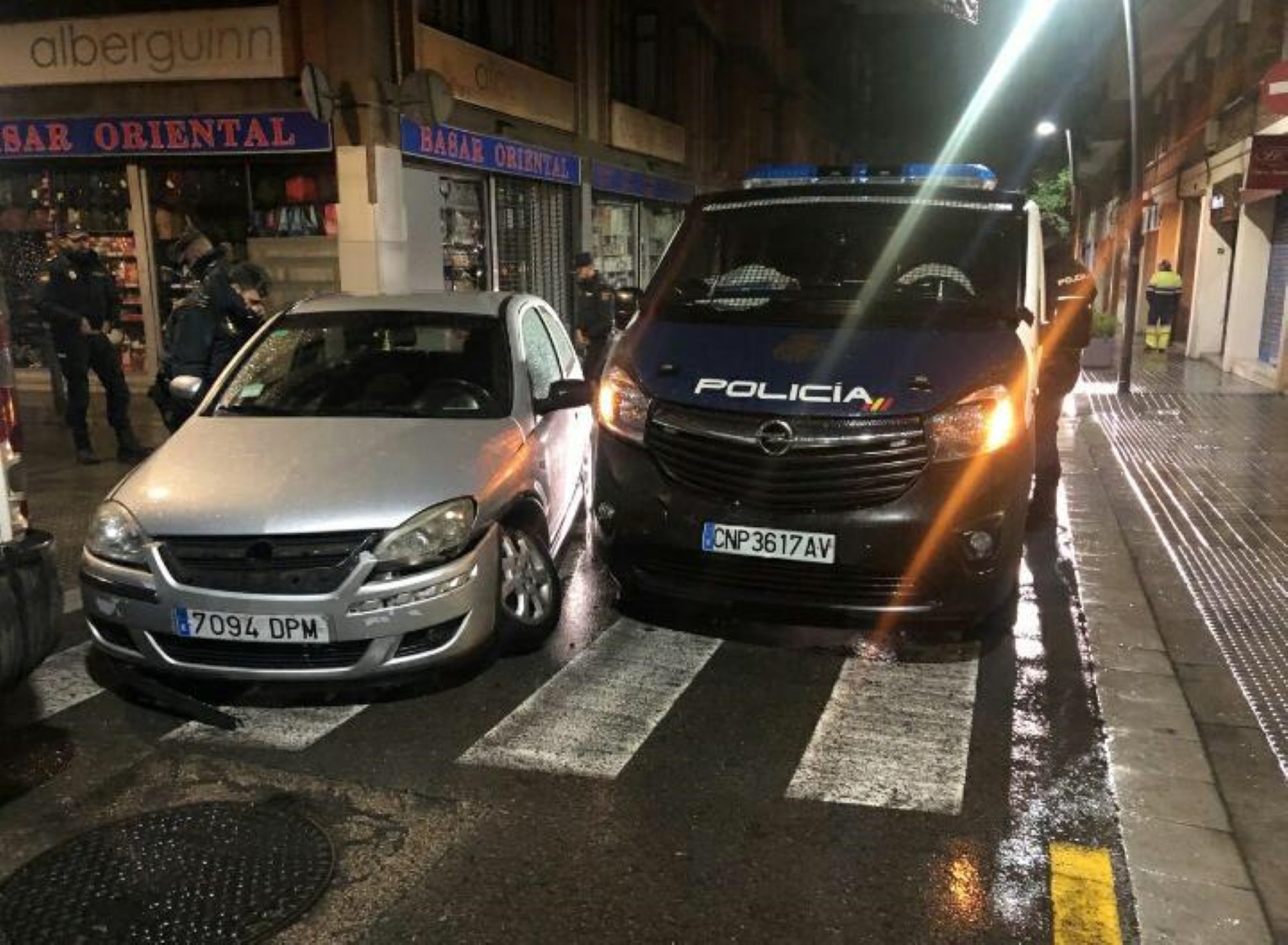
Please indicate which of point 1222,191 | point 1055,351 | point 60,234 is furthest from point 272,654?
point 1222,191

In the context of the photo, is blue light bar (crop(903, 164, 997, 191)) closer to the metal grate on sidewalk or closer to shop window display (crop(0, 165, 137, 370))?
the metal grate on sidewalk

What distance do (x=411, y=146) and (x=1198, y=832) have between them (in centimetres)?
1226

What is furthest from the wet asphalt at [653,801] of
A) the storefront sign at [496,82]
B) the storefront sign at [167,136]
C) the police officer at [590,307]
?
the storefront sign at [496,82]

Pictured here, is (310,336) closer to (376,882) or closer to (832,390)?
(832,390)

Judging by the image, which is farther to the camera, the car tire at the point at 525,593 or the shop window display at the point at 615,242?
the shop window display at the point at 615,242

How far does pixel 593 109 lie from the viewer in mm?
20109

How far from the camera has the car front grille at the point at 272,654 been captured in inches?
163

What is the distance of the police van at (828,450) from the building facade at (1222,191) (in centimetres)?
926

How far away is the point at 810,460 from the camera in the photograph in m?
4.46

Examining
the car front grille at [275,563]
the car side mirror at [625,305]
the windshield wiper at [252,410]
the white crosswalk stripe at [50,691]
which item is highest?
the car side mirror at [625,305]

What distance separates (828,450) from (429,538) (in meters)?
1.67

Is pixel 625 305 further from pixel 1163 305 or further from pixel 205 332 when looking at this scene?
pixel 1163 305

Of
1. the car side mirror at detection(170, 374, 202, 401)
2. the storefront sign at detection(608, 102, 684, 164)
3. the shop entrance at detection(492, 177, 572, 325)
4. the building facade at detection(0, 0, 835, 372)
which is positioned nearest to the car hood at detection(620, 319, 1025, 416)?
the car side mirror at detection(170, 374, 202, 401)

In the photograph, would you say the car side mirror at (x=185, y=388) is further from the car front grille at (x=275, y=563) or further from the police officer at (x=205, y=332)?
the police officer at (x=205, y=332)
